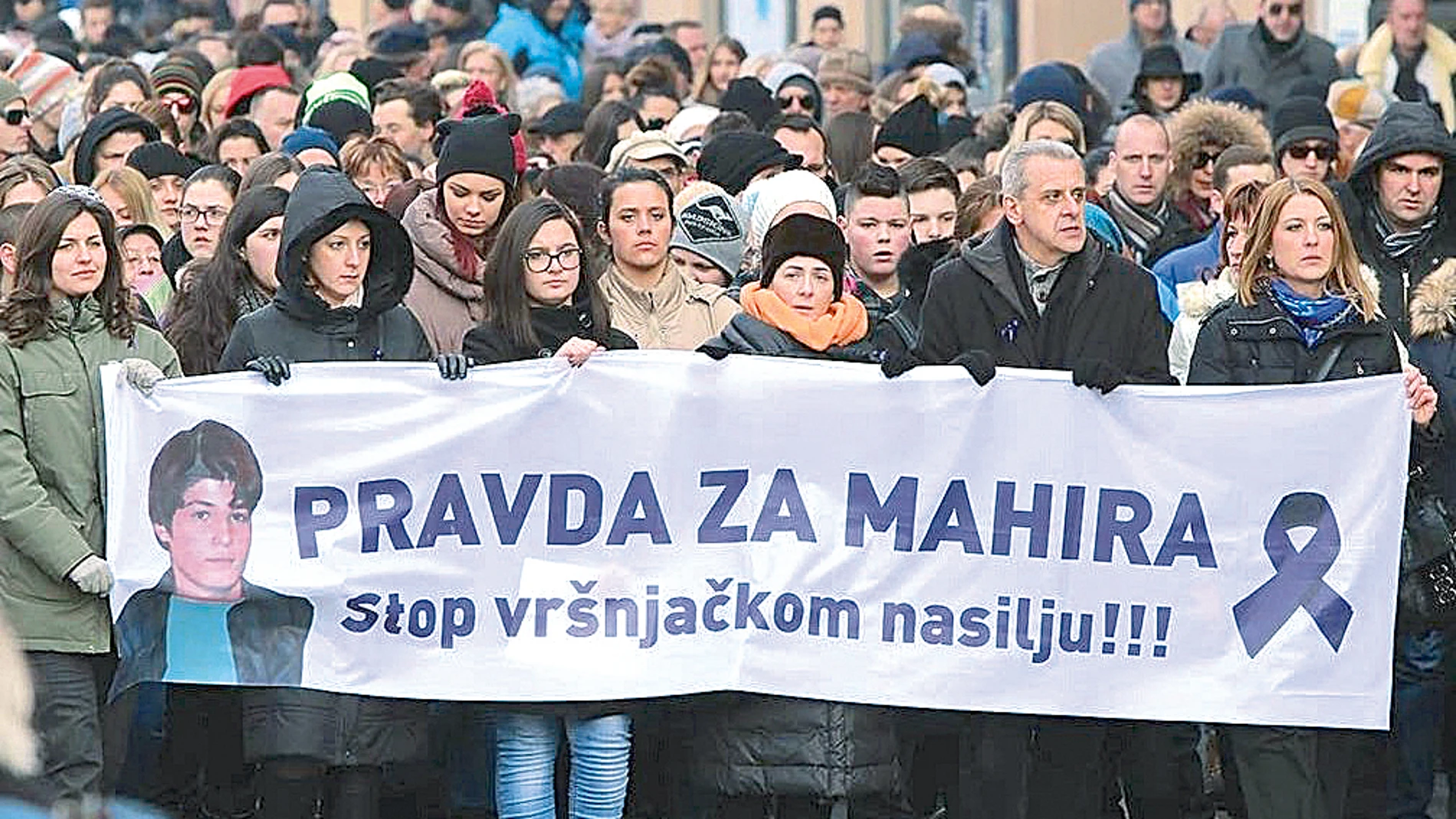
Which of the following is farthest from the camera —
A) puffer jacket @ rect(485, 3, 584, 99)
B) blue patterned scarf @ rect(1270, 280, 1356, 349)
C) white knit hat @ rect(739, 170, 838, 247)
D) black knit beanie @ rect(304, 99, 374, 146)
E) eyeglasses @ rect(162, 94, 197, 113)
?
puffer jacket @ rect(485, 3, 584, 99)

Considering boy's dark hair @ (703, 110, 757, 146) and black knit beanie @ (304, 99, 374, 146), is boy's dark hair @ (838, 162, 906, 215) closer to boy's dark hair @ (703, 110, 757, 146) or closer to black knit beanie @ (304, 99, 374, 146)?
boy's dark hair @ (703, 110, 757, 146)

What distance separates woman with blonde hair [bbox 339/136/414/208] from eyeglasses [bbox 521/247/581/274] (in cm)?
287

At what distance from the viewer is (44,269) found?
8008mm

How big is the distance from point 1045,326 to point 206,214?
10.2 ft

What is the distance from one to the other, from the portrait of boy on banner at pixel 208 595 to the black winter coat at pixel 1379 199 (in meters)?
3.34

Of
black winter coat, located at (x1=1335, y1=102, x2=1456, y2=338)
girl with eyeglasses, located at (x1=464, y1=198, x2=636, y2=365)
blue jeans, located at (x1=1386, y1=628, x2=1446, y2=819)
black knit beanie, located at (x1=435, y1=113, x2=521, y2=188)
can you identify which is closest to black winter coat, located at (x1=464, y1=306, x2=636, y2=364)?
girl with eyeglasses, located at (x1=464, y1=198, x2=636, y2=365)

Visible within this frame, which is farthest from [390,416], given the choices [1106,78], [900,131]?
[1106,78]

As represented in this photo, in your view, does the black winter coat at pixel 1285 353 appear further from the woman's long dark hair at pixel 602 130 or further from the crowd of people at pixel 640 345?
the woman's long dark hair at pixel 602 130

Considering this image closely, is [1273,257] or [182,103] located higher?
[182,103]

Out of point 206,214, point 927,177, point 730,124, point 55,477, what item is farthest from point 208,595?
point 730,124

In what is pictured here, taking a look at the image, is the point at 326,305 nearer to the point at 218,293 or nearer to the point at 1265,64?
the point at 218,293

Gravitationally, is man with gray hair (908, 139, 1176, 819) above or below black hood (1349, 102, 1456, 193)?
below

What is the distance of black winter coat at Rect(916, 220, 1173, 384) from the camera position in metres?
8.30

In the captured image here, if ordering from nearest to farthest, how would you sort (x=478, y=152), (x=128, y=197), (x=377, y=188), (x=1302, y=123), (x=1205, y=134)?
(x=478, y=152), (x=128, y=197), (x=377, y=188), (x=1205, y=134), (x=1302, y=123)
